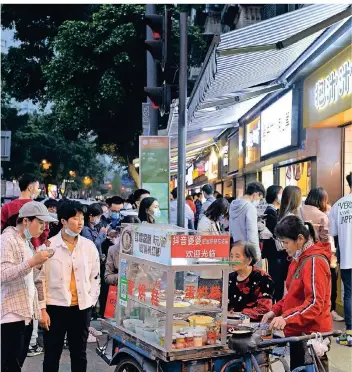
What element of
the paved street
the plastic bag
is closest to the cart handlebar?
the plastic bag

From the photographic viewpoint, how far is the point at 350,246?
6.22 m

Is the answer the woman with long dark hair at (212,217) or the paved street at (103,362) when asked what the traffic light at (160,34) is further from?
the paved street at (103,362)

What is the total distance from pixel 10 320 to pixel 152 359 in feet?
4.16

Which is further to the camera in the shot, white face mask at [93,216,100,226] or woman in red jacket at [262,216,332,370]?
white face mask at [93,216,100,226]

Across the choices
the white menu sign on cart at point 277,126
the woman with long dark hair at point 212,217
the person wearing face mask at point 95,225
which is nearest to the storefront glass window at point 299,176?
the white menu sign on cart at point 277,126

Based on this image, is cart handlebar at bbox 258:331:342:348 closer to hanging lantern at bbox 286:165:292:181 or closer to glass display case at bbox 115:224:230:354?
glass display case at bbox 115:224:230:354

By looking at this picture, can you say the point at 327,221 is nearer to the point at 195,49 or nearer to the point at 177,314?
the point at 177,314

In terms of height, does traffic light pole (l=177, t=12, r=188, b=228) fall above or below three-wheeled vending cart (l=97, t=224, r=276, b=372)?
above

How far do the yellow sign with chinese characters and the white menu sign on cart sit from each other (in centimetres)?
60

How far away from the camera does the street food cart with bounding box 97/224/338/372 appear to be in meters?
3.18

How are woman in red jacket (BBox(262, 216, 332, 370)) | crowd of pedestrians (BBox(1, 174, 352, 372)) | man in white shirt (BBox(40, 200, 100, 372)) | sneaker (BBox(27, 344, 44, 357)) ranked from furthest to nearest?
sneaker (BBox(27, 344, 44, 357)) → man in white shirt (BBox(40, 200, 100, 372)) → crowd of pedestrians (BBox(1, 174, 352, 372)) → woman in red jacket (BBox(262, 216, 332, 370))

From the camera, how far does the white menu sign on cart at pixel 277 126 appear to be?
9094 millimetres

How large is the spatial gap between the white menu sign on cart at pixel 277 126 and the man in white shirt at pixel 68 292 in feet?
17.6

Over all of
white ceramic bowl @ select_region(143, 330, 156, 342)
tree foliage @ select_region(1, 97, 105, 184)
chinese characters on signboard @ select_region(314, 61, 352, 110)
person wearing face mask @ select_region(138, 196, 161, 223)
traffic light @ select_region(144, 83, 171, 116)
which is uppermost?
tree foliage @ select_region(1, 97, 105, 184)
